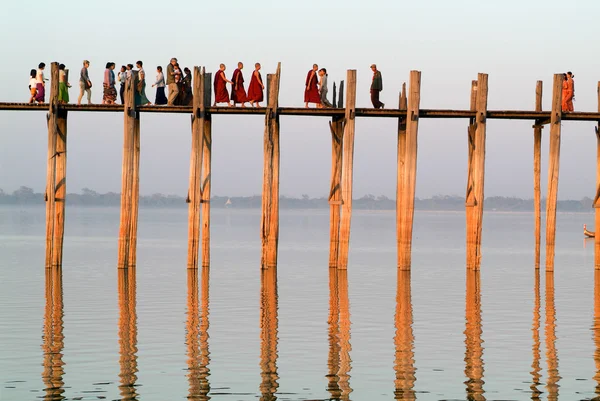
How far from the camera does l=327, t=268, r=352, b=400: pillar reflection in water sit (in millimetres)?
12766

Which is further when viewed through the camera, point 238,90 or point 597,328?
point 238,90

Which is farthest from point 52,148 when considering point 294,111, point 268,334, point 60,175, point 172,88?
point 268,334

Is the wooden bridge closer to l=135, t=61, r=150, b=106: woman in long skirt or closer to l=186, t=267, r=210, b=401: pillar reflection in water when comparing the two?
l=135, t=61, r=150, b=106: woman in long skirt

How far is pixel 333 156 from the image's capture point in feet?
83.8

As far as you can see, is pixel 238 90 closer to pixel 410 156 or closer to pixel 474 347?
pixel 410 156

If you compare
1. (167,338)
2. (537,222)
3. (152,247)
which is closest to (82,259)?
(152,247)

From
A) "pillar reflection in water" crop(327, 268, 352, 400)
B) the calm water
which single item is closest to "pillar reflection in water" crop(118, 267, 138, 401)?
the calm water

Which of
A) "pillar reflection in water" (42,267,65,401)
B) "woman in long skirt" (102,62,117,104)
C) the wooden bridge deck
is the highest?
"woman in long skirt" (102,62,117,104)

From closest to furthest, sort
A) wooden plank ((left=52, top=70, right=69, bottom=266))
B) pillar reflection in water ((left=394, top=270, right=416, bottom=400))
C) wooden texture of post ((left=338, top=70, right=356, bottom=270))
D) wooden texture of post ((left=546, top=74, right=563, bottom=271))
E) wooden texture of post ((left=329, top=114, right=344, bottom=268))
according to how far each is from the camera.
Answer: pillar reflection in water ((left=394, top=270, right=416, bottom=400)) < wooden texture of post ((left=338, top=70, right=356, bottom=270)) < wooden texture of post ((left=546, top=74, right=563, bottom=271)) < wooden texture of post ((left=329, top=114, right=344, bottom=268)) < wooden plank ((left=52, top=70, right=69, bottom=266))

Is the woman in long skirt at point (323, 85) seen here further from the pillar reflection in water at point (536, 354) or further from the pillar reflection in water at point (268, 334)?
the pillar reflection in water at point (536, 354)

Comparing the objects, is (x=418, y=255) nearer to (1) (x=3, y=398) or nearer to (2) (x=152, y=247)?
(2) (x=152, y=247)

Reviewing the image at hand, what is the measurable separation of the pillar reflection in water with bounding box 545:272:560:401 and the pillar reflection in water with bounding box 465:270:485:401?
0.78 metres

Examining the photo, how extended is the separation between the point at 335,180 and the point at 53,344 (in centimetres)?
1086

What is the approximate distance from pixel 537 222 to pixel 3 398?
57.7 feet
